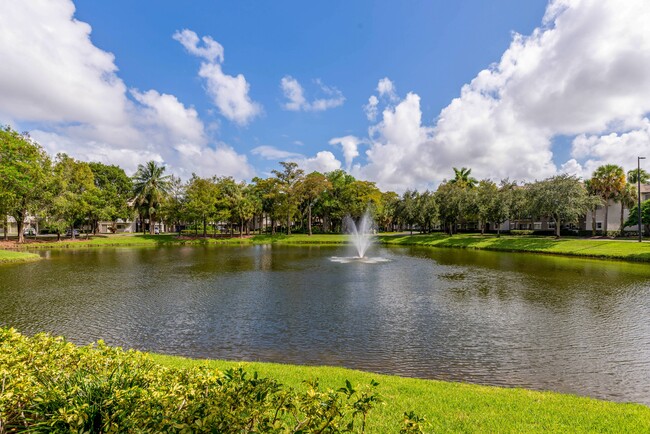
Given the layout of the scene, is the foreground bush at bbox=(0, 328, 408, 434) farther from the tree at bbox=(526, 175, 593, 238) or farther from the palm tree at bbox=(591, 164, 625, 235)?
the palm tree at bbox=(591, 164, 625, 235)

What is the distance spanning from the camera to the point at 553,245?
48.1 m

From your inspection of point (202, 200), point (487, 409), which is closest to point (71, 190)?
point (202, 200)

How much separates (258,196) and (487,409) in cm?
8553

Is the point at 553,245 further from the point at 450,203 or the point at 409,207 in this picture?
the point at 409,207

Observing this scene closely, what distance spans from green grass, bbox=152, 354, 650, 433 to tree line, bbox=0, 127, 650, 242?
167 ft

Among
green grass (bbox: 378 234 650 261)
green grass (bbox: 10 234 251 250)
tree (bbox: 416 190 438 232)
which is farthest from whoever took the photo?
tree (bbox: 416 190 438 232)

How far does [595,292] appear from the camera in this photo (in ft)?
70.3

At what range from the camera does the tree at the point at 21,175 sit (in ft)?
132

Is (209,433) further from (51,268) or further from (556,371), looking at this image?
(51,268)

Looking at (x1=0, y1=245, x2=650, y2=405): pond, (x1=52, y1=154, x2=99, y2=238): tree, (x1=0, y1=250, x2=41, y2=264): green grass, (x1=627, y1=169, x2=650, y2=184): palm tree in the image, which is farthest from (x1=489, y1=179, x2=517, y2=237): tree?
(x1=52, y1=154, x2=99, y2=238): tree

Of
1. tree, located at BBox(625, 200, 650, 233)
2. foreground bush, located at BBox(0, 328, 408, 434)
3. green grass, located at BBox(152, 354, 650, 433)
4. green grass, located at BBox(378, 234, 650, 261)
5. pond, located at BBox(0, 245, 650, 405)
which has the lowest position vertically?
pond, located at BBox(0, 245, 650, 405)

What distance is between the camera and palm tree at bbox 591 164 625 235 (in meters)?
55.4

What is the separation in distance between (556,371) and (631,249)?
133 ft

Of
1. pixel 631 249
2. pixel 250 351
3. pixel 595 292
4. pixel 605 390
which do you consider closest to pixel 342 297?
pixel 250 351
